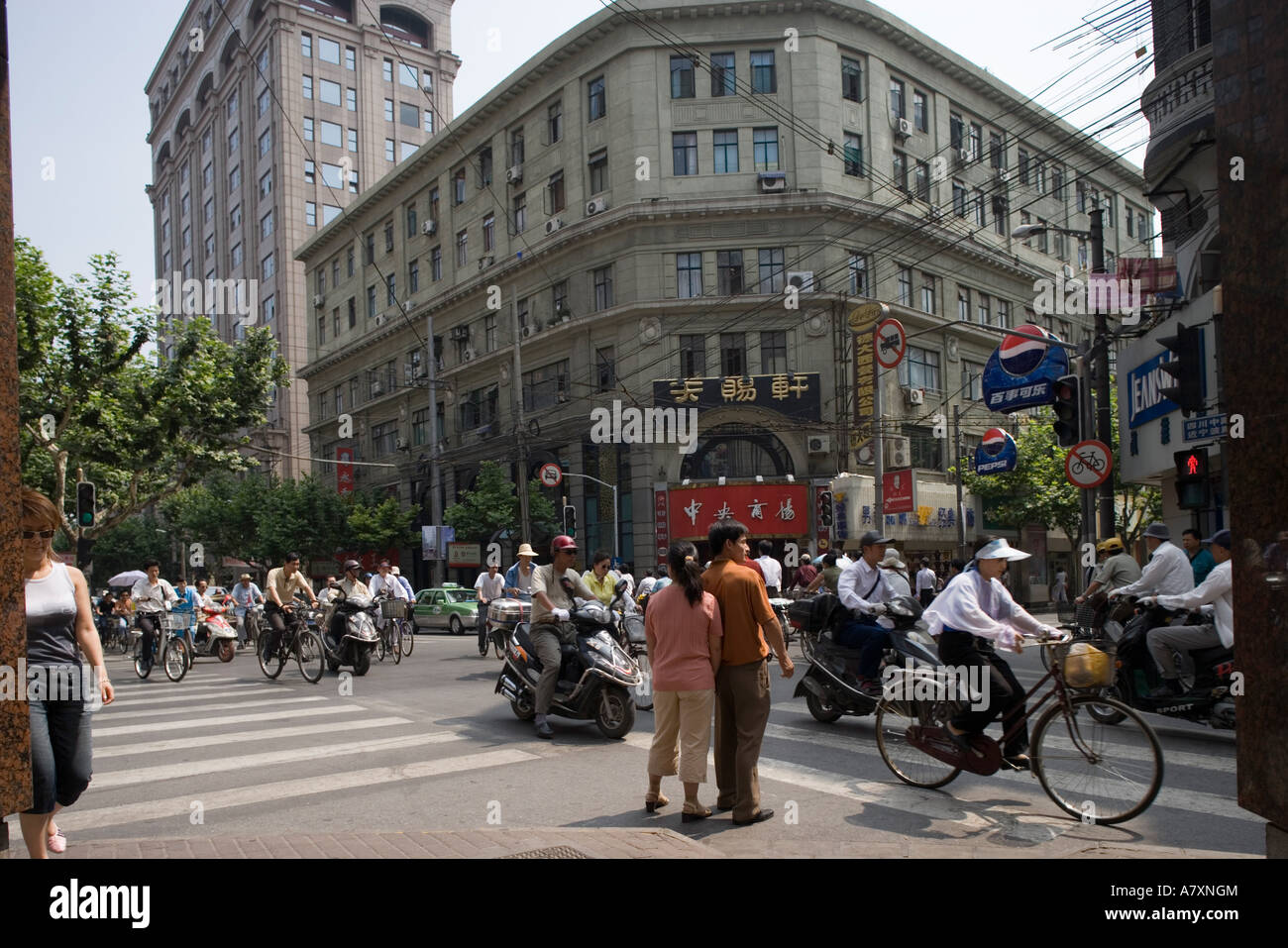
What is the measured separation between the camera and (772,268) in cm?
3366

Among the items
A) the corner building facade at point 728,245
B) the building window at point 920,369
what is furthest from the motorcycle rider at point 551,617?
the building window at point 920,369

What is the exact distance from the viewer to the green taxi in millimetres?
29359

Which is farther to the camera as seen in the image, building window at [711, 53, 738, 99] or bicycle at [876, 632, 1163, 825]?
building window at [711, 53, 738, 99]

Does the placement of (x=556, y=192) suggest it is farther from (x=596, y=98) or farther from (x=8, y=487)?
(x=8, y=487)

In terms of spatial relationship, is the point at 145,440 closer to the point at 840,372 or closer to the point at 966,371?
the point at 840,372

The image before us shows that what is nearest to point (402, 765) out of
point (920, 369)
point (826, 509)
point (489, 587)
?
point (489, 587)

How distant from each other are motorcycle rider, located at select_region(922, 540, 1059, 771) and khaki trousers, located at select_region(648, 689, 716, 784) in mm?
1563

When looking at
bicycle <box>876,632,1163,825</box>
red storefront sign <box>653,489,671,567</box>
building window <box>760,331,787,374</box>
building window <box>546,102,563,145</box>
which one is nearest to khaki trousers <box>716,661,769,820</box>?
bicycle <box>876,632,1163,825</box>

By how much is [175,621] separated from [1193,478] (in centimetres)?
1485

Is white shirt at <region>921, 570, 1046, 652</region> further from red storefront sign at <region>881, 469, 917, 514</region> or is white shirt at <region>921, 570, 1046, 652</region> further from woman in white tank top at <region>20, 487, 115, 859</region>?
red storefront sign at <region>881, 469, 917, 514</region>

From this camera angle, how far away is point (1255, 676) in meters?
3.74

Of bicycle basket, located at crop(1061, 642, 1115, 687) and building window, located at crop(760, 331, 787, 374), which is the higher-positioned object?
building window, located at crop(760, 331, 787, 374)

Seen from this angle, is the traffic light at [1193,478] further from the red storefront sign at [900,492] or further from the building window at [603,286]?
the building window at [603,286]
